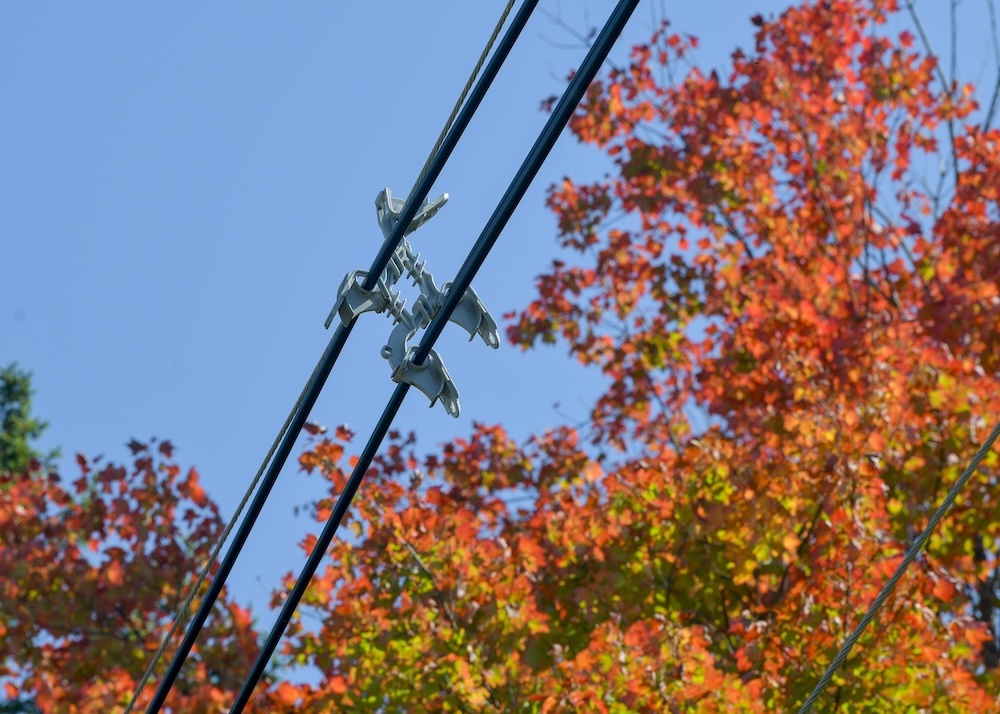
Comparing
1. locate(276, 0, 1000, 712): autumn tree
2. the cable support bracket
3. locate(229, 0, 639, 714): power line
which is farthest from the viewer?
locate(276, 0, 1000, 712): autumn tree

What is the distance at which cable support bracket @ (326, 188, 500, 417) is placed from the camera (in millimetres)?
3898

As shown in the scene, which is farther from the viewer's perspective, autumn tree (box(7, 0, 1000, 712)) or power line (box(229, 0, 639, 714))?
autumn tree (box(7, 0, 1000, 712))

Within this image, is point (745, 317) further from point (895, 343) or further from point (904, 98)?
point (904, 98)

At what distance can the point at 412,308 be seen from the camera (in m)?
4.01

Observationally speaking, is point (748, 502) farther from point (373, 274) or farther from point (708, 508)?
point (373, 274)

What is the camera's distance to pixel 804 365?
8820mm

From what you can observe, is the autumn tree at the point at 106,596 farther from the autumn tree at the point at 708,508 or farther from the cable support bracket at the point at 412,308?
the cable support bracket at the point at 412,308

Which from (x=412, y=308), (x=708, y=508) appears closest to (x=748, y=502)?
(x=708, y=508)

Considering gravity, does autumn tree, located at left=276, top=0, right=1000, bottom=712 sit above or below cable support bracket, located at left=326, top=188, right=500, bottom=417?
above

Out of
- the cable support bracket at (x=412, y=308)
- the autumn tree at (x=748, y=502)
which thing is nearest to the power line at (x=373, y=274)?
the cable support bracket at (x=412, y=308)

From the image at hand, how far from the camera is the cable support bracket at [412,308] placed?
3898mm

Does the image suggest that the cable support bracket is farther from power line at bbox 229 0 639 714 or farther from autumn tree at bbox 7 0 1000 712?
autumn tree at bbox 7 0 1000 712

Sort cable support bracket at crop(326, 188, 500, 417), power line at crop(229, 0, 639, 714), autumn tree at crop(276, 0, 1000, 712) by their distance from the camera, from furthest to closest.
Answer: autumn tree at crop(276, 0, 1000, 712)
cable support bracket at crop(326, 188, 500, 417)
power line at crop(229, 0, 639, 714)

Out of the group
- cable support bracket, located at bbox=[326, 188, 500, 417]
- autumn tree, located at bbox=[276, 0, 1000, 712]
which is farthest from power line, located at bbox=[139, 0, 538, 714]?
autumn tree, located at bbox=[276, 0, 1000, 712]
